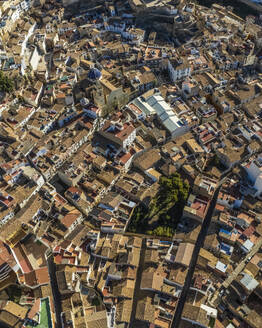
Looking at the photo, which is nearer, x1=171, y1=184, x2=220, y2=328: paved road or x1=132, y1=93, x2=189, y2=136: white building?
x1=171, y1=184, x2=220, y2=328: paved road

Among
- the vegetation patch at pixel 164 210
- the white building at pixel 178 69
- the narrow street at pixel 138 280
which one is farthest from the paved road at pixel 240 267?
the white building at pixel 178 69

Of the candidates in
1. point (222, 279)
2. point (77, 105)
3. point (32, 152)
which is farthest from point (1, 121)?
point (222, 279)

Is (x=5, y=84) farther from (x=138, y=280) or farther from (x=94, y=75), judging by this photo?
(x=138, y=280)

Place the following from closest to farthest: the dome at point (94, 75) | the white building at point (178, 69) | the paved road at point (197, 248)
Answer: the paved road at point (197, 248) → the dome at point (94, 75) → the white building at point (178, 69)

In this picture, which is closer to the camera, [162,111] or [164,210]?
[164,210]

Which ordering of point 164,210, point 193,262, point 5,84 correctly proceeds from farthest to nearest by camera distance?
1. point 5,84
2. point 164,210
3. point 193,262

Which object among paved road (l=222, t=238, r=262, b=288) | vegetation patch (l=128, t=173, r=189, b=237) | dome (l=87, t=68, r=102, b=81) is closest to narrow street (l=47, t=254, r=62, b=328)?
vegetation patch (l=128, t=173, r=189, b=237)

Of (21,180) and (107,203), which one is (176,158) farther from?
(21,180)

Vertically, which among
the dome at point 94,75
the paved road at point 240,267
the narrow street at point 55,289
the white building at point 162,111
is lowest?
the narrow street at point 55,289

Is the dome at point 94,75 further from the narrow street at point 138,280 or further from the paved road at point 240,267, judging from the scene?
the paved road at point 240,267

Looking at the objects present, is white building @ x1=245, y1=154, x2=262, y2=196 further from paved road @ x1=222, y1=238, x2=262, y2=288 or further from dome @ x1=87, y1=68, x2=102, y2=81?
dome @ x1=87, y1=68, x2=102, y2=81

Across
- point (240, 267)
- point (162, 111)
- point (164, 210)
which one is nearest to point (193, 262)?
point (240, 267)
